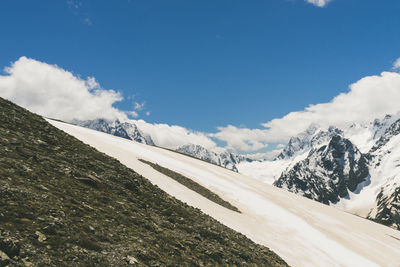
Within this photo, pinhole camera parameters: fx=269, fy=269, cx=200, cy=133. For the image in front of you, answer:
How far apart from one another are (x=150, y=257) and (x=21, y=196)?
520 centimetres

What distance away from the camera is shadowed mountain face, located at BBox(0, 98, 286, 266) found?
8268 mm

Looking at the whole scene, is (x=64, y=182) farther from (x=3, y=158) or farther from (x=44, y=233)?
(x=44, y=233)

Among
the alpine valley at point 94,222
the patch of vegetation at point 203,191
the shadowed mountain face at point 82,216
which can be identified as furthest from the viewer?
the patch of vegetation at point 203,191

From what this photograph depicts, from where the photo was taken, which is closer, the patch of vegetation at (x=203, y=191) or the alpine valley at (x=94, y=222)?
the alpine valley at (x=94, y=222)

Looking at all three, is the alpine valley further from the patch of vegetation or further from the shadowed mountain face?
the patch of vegetation

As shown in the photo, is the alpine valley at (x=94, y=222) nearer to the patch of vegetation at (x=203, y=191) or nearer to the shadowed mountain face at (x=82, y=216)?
the shadowed mountain face at (x=82, y=216)

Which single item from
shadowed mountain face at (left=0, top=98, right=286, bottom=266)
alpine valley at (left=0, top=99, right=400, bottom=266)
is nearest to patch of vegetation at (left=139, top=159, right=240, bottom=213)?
alpine valley at (left=0, top=99, right=400, bottom=266)

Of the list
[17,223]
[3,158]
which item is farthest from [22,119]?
[17,223]

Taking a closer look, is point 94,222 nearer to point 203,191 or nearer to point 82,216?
point 82,216

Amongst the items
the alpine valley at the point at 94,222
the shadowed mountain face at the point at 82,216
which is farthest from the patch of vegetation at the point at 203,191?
the shadowed mountain face at the point at 82,216

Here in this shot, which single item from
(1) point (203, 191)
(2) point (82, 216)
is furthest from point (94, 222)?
(1) point (203, 191)

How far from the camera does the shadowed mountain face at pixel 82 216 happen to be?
8268 mm

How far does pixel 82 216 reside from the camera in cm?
1066

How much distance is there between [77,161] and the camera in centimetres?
1700
